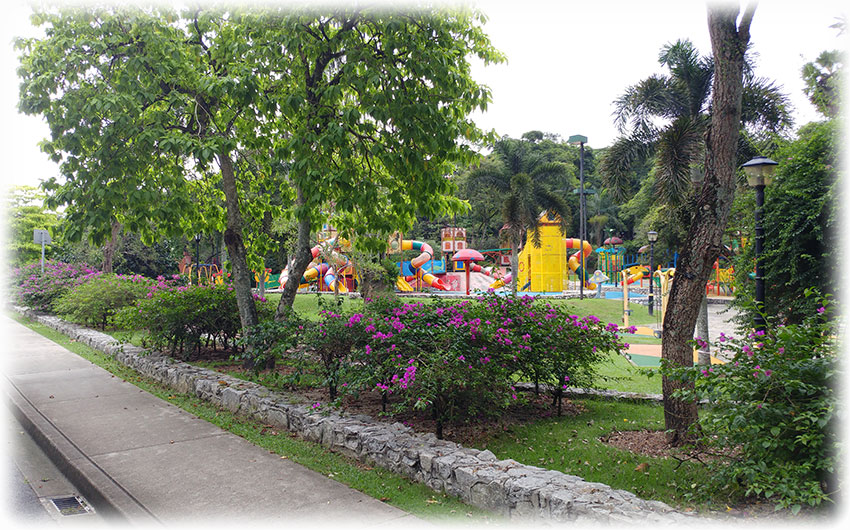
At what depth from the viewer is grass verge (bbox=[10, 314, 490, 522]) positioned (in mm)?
4527

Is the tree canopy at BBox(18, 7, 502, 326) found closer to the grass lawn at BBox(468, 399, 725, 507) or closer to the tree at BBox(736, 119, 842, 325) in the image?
the grass lawn at BBox(468, 399, 725, 507)

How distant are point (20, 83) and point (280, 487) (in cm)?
712

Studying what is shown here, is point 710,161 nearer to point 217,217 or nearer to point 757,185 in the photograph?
point 757,185

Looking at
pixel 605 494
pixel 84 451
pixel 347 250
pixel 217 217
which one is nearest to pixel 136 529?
pixel 84 451

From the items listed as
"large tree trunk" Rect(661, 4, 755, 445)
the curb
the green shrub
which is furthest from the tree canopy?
"large tree trunk" Rect(661, 4, 755, 445)

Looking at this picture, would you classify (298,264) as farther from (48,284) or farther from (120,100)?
(48,284)

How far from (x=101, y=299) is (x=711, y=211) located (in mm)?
15674

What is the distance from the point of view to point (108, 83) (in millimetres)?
8516

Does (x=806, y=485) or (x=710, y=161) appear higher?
(x=710, y=161)

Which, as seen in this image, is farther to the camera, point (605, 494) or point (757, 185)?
point (757, 185)

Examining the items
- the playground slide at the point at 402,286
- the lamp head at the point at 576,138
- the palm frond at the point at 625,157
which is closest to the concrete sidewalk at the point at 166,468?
the palm frond at the point at 625,157

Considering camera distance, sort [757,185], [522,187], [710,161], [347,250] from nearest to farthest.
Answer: [710,161] < [757,185] < [347,250] < [522,187]

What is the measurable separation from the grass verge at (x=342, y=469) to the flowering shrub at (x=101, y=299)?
8.14 meters

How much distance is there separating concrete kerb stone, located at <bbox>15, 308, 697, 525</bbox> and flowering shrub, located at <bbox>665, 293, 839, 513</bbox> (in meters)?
0.59
